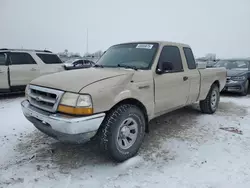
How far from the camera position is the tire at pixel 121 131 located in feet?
9.13

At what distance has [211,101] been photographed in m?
5.64

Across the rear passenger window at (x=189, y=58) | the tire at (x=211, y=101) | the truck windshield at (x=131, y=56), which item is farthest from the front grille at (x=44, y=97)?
the tire at (x=211, y=101)

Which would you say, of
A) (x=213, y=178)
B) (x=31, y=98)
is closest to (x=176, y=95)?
(x=213, y=178)

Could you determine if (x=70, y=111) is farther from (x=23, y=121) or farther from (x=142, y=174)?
(x=23, y=121)

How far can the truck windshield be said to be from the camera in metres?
3.59

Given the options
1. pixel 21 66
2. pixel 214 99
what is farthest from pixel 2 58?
pixel 214 99

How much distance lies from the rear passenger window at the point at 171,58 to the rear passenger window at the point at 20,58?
5.85 m

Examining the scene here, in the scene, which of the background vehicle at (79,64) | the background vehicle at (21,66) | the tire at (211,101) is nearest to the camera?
the tire at (211,101)

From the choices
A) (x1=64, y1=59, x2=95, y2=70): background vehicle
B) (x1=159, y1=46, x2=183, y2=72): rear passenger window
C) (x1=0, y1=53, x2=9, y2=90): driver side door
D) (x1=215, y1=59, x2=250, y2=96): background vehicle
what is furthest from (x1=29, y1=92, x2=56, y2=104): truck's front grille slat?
(x1=64, y1=59, x2=95, y2=70): background vehicle

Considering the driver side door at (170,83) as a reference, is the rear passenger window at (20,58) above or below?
above

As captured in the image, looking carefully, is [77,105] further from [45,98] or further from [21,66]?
[21,66]

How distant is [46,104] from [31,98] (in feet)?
1.62

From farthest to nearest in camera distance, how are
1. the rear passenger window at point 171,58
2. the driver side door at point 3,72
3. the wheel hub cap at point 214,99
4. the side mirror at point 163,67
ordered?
the driver side door at point 3,72, the wheel hub cap at point 214,99, the rear passenger window at point 171,58, the side mirror at point 163,67

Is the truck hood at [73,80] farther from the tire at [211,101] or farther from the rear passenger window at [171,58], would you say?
the tire at [211,101]
